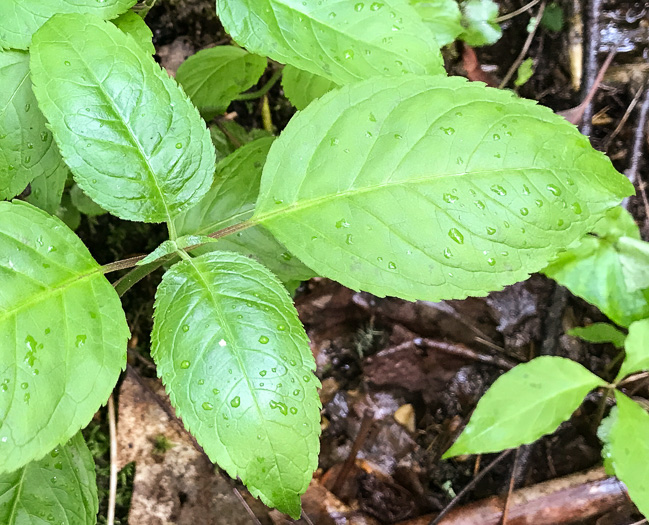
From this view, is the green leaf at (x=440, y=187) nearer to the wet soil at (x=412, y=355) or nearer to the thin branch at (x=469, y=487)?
the wet soil at (x=412, y=355)

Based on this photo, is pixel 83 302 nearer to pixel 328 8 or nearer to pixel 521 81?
pixel 328 8

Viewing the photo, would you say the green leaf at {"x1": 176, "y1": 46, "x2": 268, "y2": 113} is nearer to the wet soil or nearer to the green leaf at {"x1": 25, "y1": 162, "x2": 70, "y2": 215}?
the wet soil

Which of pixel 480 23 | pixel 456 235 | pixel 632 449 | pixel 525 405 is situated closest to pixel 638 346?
pixel 632 449

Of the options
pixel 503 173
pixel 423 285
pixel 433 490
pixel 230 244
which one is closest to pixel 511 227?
pixel 503 173

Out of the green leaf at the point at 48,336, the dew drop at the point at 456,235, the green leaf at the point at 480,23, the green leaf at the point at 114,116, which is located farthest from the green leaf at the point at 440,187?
the green leaf at the point at 480,23

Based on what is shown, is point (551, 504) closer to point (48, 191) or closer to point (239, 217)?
point (239, 217)
